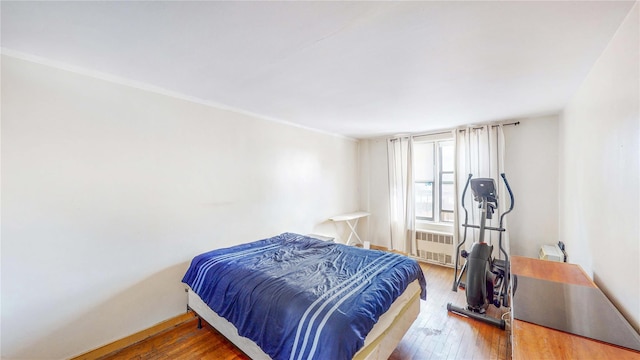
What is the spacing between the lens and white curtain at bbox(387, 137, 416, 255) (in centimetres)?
438

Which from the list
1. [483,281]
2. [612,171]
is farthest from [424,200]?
[612,171]

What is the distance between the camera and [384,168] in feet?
15.9

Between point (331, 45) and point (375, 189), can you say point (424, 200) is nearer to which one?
point (375, 189)

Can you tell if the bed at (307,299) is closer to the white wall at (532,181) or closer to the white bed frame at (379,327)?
the white bed frame at (379,327)

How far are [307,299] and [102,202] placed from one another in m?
1.91

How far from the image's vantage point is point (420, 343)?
6.91 ft

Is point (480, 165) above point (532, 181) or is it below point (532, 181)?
above

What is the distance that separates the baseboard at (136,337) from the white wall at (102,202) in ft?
0.15

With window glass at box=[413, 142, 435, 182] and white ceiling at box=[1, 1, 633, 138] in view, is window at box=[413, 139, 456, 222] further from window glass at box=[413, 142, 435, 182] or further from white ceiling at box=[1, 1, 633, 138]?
white ceiling at box=[1, 1, 633, 138]

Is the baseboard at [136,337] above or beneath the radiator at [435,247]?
beneath

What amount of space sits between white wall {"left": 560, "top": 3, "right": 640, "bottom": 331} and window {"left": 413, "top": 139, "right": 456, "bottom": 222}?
1.85 metres

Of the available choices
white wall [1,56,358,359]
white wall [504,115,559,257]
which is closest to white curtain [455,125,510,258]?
white wall [504,115,559,257]

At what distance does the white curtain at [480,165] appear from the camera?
11.3 feet

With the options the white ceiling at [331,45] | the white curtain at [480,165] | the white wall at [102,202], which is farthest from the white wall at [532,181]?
the white wall at [102,202]
